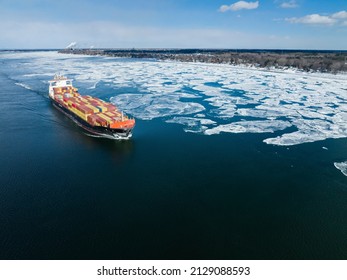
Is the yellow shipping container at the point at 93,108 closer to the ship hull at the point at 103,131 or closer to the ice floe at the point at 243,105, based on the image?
the ship hull at the point at 103,131

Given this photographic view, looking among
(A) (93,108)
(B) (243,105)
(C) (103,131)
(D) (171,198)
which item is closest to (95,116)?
(A) (93,108)

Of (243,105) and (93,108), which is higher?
(93,108)

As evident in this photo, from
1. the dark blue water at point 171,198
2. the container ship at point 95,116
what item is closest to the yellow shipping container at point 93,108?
the container ship at point 95,116

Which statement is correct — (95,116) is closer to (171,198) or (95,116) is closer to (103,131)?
(103,131)

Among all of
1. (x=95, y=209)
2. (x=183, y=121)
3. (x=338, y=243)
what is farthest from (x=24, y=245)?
(x=183, y=121)

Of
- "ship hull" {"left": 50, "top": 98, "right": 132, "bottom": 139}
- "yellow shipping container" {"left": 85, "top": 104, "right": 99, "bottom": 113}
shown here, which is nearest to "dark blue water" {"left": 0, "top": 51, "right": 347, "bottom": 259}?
"ship hull" {"left": 50, "top": 98, "right": 132, "bottom": 139}
